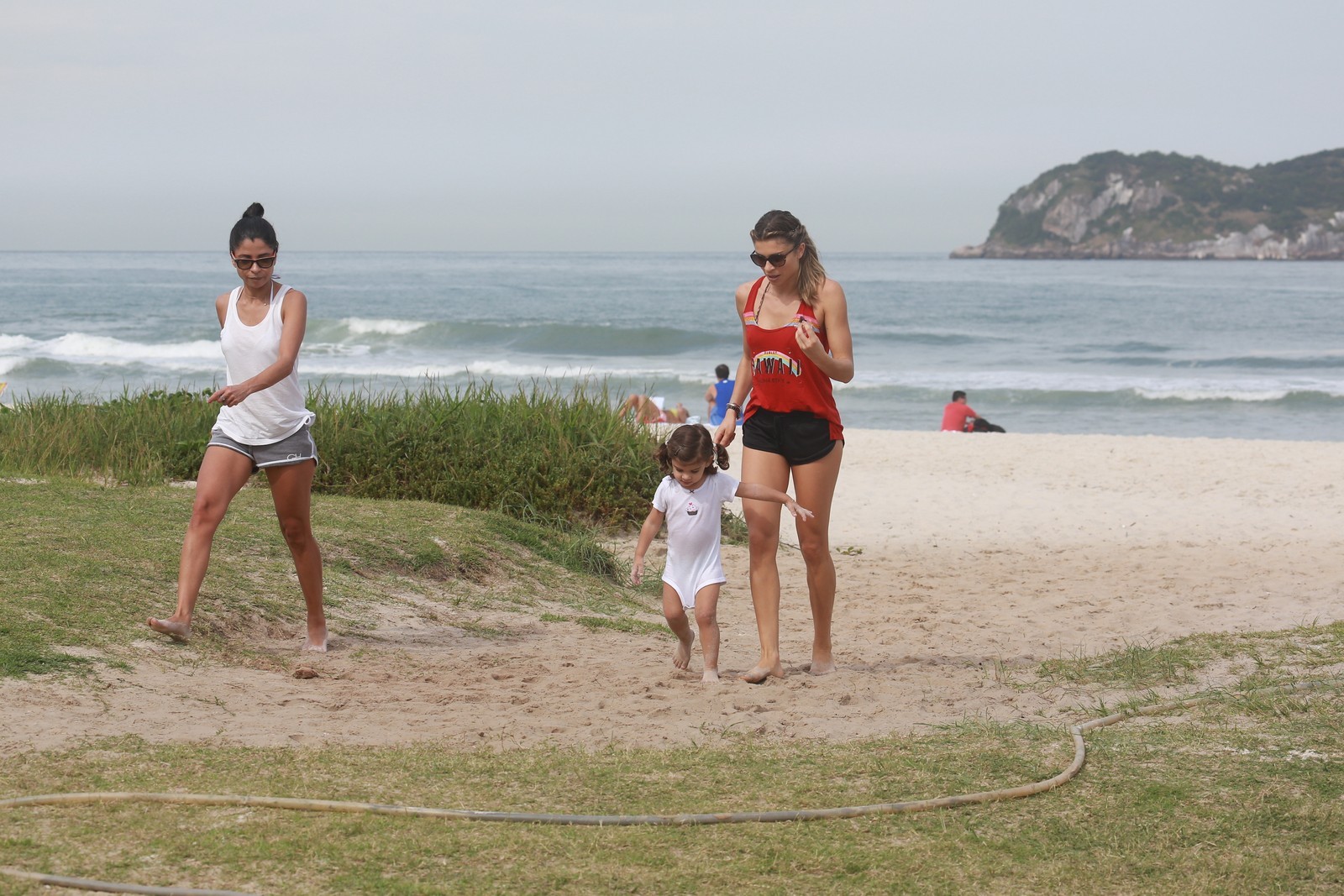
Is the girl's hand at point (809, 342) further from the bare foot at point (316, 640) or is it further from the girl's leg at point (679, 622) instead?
the bare foot at point (316, 640)

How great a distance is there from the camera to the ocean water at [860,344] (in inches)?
1115

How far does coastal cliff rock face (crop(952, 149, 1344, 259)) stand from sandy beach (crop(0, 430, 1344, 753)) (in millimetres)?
133017

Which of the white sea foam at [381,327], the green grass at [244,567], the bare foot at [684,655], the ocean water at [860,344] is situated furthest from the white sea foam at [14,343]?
the bare foot at [684,655]

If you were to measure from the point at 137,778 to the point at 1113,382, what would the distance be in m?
30.6

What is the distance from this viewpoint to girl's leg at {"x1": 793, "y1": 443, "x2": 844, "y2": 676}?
5.34m

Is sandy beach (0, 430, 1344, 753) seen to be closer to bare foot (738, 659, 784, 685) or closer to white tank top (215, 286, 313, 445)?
bare foot (738, 659, 784, 685)

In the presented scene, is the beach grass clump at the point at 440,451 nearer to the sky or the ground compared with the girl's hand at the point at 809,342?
→ nearer to the ground

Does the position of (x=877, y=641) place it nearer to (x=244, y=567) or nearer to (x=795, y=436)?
(x=795, y=436)

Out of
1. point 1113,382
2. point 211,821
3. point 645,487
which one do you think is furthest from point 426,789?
point 1113,382

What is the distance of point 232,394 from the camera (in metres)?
5.04

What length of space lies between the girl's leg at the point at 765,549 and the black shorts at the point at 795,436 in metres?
0.04

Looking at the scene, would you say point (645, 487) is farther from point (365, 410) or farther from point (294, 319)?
point (294, 319)

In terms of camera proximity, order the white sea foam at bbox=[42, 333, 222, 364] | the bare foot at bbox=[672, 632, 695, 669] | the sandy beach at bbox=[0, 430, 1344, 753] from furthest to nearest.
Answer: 1. the white sea foam at bbox=[42, 333, 222, 364]
2. the bare foot at bbox=[672, 632, 695, 669]
3. the sandy beach at bbox=[0, 430, 1344, 753]

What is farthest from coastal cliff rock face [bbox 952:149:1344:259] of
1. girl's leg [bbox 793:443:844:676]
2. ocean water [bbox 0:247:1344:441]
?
girl's leg [bbox 793:443:844:676]
